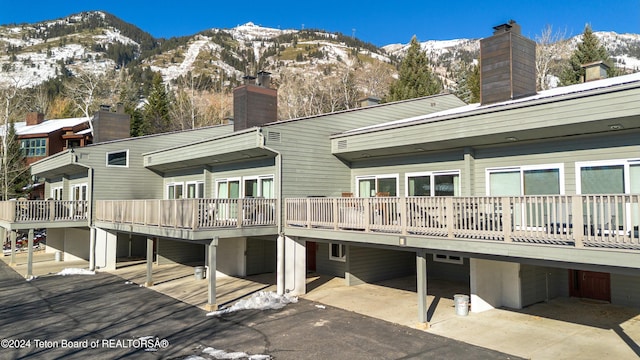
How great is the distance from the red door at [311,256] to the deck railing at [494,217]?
15.1 ft

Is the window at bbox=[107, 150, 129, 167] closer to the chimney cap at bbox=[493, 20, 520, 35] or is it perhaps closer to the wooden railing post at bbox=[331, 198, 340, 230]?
the wooden railing post at bbox=[331, 198, 340, 230]

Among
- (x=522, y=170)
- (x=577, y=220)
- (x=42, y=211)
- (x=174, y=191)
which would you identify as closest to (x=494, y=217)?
(x=577, y=220)

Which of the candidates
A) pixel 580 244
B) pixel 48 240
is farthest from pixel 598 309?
pixel 48 240

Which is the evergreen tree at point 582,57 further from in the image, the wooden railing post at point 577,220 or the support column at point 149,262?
the support column at point 149,262

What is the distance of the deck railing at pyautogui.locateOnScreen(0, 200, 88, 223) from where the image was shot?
1717cm

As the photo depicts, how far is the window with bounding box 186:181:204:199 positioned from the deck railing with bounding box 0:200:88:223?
4.74 meters

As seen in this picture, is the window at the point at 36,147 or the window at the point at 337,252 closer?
the window at the point at 337,252

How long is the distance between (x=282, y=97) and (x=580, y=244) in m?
42.4

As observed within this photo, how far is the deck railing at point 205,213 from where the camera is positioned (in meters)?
11.6

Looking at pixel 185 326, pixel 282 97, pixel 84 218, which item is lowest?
pixel 185 326

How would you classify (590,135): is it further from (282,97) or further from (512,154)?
(282,97)

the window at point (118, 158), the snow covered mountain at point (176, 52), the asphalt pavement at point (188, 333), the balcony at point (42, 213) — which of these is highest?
the snow covered mountain at point (176, 52)

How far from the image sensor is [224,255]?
661 inches

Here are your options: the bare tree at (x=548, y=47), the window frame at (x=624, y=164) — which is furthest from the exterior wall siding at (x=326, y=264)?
the bare tree at (x=548, y=47)
